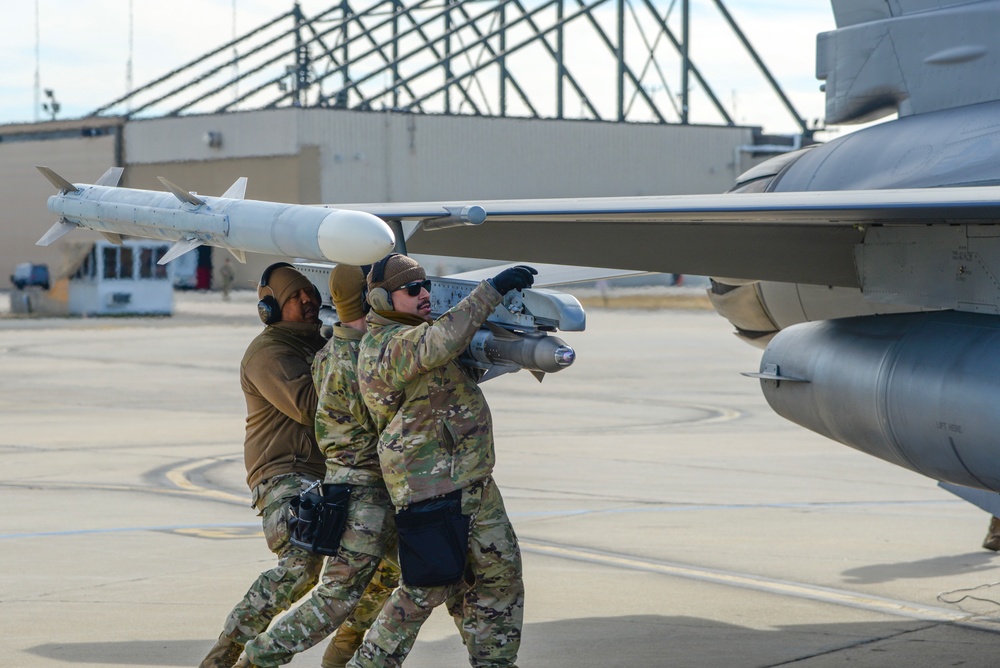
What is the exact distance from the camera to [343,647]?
20.4 ft

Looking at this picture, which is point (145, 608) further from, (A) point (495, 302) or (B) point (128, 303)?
(B) point (128, 303)

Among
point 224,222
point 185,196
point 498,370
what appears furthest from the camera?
point 185,196

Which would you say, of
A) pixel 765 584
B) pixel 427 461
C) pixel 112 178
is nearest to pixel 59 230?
pixel 112 178

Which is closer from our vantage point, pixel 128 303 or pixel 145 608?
pixel 145 608

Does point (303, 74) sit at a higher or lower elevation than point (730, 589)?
higher

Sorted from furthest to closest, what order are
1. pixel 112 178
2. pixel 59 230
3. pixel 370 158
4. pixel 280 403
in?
pixel 370 158
pixel 112 178
pixel 59 230
pixel 280 403

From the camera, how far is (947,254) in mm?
6746

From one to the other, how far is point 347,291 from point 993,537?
17.9 feet

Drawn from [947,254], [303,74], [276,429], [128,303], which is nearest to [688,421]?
Answer: [947,254]

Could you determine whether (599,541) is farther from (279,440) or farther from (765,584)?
(279,440)

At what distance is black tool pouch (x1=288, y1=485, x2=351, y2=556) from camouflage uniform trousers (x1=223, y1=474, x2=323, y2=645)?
123 mm

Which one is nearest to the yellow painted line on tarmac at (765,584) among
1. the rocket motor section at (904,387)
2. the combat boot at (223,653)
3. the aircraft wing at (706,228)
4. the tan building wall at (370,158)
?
the rocket motor section at (904,387)

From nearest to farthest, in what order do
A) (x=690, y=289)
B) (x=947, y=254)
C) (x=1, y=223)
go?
(x=947, y=254) → (x=690, y=289) → (x=1, y=223)

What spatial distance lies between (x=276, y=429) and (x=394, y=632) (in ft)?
3.80
